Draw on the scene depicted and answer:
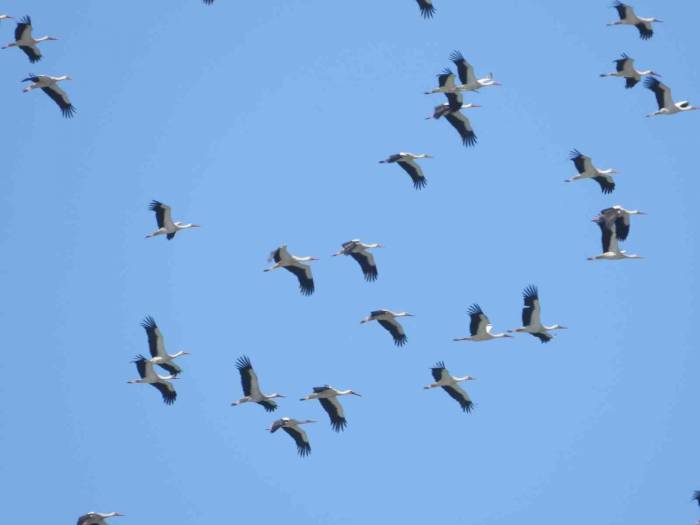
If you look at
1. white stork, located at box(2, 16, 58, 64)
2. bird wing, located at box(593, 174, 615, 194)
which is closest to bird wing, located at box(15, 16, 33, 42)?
white stork, located at box(2, 16, 58, 64)

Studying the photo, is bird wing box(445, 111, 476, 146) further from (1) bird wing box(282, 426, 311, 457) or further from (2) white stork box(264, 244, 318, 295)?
(1) bird wing box(282, 426, 311, 457)

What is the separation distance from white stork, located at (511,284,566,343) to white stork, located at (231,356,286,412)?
5561mm

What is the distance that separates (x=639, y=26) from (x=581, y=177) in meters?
4.01

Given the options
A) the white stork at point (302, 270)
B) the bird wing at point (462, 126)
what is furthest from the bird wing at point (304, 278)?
Result: the bird wing at point (462, 126)

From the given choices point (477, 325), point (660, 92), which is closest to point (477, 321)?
point (477, 325)

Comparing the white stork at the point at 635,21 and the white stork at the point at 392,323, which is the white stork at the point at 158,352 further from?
the white stork at the point at 635,21

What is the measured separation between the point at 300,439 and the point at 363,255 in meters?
4.39

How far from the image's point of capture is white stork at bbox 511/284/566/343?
138 feet

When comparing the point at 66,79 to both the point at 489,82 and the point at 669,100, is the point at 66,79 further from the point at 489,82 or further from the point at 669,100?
the point at 669,100

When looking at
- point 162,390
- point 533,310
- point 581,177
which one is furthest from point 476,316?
point 162,390

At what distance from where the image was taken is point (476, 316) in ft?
138

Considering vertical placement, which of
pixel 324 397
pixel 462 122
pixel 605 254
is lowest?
pixel 324 397

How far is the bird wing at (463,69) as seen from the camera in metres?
43.9

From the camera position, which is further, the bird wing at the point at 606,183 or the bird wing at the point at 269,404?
the bird wing at the point at 606,183
